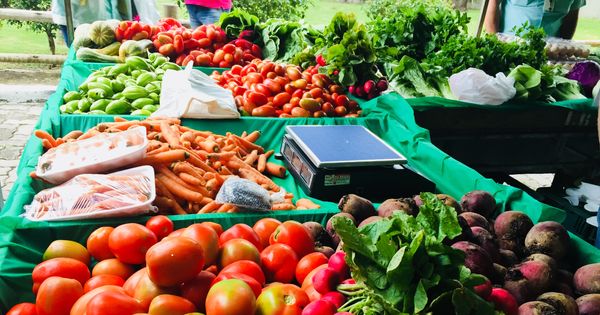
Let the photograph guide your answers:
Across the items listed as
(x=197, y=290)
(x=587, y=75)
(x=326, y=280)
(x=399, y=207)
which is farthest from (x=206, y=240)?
(x=587, y=75)

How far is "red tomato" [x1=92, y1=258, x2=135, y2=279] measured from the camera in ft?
5.43

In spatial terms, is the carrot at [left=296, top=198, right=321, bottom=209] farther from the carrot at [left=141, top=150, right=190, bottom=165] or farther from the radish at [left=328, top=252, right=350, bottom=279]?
the radish at [left=328, top=252, right=350, bottom=279]

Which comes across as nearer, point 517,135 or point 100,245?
point 100,245

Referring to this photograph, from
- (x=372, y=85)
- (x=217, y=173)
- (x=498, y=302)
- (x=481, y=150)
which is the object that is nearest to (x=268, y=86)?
(x=372, y=85)

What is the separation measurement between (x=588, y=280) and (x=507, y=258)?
28 cm

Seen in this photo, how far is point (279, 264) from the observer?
5.63ft

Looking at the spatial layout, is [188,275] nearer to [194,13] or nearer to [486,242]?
[486,242]

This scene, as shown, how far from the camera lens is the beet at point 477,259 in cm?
152

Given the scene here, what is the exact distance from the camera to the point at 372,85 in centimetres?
435

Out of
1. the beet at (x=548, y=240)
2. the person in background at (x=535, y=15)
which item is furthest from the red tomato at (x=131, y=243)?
the person in background at (x=535, y=15)

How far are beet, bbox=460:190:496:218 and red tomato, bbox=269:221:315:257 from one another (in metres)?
0.82

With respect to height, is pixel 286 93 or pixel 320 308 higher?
pixel 320 308

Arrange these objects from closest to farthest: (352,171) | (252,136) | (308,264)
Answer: (308,264) → (352,171) → (252,136)

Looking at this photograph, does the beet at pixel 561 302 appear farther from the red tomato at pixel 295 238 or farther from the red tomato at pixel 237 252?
the red tomato at pixel 237 252
